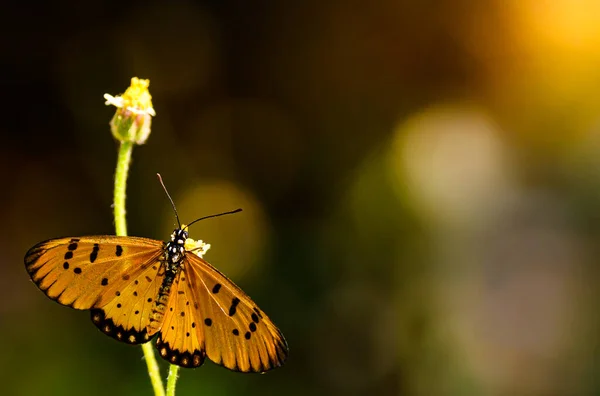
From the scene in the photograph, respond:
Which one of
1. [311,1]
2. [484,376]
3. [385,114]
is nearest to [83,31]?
[311,1]

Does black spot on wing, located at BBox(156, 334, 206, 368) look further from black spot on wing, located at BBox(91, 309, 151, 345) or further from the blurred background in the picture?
the blurred background

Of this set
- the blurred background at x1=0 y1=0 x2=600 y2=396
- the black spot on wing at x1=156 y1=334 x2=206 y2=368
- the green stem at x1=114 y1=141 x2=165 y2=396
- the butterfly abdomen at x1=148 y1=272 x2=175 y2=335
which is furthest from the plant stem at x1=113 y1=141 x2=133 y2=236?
the blurred background at x1=0 y1=0 x2=600 y2=396

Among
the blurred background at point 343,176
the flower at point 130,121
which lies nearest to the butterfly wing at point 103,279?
the flower at point 130,121

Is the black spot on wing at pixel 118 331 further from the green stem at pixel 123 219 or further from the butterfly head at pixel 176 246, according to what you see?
the butterfly head at pixel 176 246

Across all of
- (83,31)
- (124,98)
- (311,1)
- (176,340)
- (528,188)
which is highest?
(311,1)

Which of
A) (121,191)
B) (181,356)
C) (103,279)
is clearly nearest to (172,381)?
(181,356)

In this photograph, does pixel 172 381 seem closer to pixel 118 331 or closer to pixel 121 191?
pixel 118 331

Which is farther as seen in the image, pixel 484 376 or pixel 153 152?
pixel 153 152

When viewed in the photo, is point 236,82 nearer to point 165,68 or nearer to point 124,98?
point 165,68
